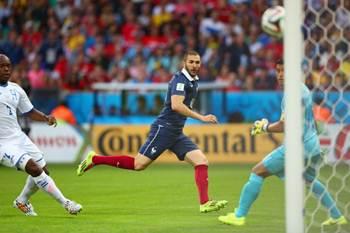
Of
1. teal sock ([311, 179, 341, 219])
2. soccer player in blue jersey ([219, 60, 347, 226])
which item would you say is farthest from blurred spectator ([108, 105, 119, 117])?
teal sock ([311, 179, 341, 219])

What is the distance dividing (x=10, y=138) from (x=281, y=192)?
468 centimetres

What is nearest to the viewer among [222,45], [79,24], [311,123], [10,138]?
[311,123]

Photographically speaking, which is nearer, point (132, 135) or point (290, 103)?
point (290, 103)

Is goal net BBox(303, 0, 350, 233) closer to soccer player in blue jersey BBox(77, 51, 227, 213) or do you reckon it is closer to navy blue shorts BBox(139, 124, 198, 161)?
soccer player in blue jersey BBox(77, 51, 227, 213)

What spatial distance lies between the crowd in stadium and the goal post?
13293mm

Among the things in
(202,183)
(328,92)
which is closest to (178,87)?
(202,183)

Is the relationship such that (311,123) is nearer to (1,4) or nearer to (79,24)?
(79,24)

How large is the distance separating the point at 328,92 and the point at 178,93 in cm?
536

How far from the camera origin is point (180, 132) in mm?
11055

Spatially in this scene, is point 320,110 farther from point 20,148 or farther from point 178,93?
point 20,148

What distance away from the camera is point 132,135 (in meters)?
19.8

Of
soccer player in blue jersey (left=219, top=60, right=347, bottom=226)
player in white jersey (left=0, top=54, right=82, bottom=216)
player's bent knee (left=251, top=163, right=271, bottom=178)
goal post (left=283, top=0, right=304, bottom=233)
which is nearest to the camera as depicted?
goal post (left=283, top=0, right=304, bottom=233)

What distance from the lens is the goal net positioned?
7.82 meters

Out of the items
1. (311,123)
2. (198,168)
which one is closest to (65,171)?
(198,168)
